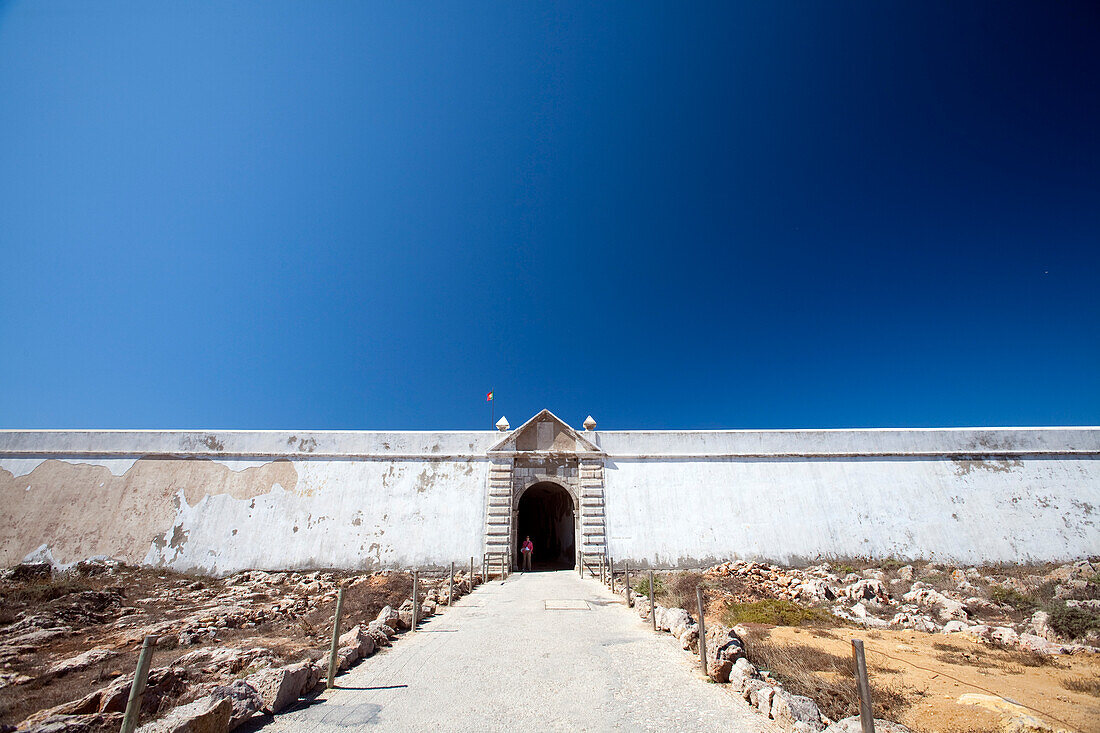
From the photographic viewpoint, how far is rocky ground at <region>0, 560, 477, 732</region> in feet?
13.1

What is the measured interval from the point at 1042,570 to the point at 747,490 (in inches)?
333

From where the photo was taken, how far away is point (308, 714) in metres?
4.01

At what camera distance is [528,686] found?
15.6 feet

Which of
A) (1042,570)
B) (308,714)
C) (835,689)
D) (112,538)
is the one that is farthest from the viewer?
(112,538)

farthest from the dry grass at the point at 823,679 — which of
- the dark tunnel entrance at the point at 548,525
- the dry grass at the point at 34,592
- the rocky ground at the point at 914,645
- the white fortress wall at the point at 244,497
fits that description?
the dry grass at the point at 34,592

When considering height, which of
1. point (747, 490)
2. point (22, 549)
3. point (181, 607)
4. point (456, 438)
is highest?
point (456, 438)

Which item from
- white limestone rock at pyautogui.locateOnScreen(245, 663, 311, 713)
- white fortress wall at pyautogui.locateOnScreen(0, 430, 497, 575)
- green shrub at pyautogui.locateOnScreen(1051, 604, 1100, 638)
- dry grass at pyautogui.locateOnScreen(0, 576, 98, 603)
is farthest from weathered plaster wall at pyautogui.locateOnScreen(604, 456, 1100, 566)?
dry grass at pyautogui.locateOnScreen(0, 576, 98, 603)

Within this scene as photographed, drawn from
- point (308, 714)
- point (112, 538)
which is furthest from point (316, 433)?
point (308, 714)

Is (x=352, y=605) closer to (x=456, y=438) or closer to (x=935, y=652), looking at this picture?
(x=456, y=438)

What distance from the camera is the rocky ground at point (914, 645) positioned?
4.10 m

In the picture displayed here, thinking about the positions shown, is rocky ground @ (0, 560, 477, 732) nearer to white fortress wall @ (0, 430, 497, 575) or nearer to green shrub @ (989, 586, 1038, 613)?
white fortress wall @ (0, 430, 497, 575)

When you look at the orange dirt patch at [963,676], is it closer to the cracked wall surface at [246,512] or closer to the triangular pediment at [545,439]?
the triangular pediment at [545,439]

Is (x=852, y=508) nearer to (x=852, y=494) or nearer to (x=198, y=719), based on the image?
(x=852, y=494)

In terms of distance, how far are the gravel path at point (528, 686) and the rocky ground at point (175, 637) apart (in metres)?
0.46
